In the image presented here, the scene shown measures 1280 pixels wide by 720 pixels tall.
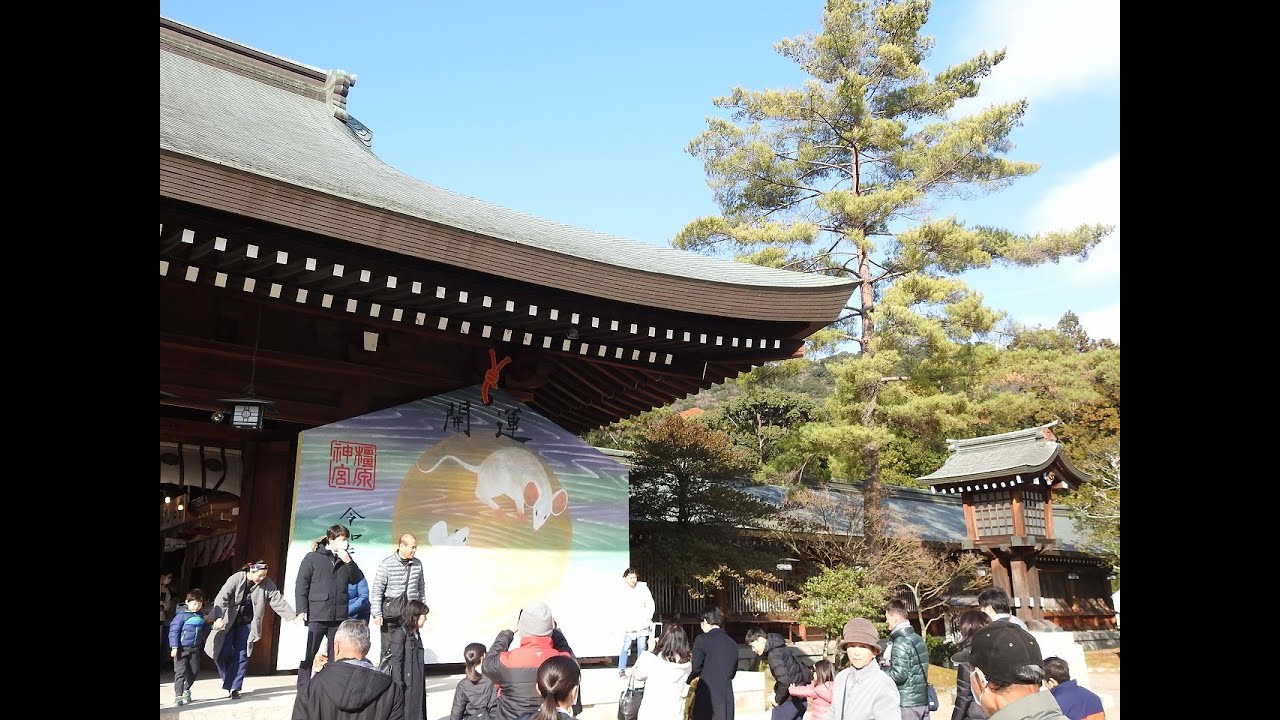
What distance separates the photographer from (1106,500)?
58.8 ft

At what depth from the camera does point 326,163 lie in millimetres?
8070

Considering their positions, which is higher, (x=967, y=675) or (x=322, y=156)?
(x=322, y=156)

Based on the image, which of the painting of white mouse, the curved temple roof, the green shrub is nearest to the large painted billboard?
the painting of white mouse

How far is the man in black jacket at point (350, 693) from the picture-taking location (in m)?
3.34

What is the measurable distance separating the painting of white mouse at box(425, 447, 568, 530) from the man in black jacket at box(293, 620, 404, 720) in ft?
15.7

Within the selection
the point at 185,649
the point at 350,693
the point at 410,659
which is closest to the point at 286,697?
the point at 185,649

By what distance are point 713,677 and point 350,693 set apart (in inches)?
105

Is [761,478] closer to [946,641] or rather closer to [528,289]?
[946,641]

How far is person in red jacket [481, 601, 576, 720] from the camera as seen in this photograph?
3.94 m

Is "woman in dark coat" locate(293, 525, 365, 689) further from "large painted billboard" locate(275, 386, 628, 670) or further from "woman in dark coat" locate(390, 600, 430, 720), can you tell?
"woman in dark coat" locate(390, 600, 430, 720)

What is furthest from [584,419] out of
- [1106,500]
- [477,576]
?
[1106,500]

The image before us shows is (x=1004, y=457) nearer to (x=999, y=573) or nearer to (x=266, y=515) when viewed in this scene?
(x=999, y=573)
